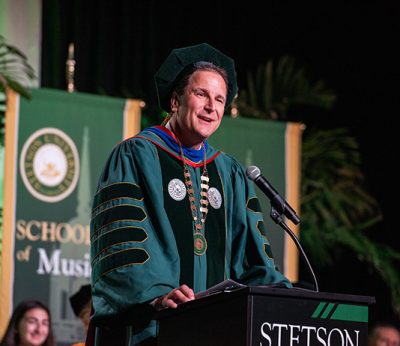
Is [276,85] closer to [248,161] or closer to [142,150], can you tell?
[248,161]

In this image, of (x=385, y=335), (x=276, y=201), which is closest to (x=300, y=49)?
(x=385, y=335)

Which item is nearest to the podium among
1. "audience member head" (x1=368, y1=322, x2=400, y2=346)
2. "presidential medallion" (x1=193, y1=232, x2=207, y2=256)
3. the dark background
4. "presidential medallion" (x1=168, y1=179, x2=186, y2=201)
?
"presidential medallion" (x1=193, y1=232, x2=207, y2=256)

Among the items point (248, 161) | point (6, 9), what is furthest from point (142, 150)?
point (6, 9)

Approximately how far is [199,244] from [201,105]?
0.44 m

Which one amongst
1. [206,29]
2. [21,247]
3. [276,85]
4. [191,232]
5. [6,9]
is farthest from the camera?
[206,29]

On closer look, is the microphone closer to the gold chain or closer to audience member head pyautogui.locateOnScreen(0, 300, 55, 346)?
the gold chain

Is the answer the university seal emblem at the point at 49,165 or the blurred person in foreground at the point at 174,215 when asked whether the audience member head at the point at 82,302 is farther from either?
the blurred person in foreground at the point at 174,215

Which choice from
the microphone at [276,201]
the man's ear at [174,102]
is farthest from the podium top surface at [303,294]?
the man's ear at [174,102]

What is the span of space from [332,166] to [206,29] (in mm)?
1565

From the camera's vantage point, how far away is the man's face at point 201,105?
Result: 11.1 ft

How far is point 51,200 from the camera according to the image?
609cm

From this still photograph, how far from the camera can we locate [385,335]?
6387 mm

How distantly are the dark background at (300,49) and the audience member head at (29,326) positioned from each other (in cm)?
249

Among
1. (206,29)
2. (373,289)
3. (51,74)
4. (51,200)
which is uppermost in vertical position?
(206,29)
